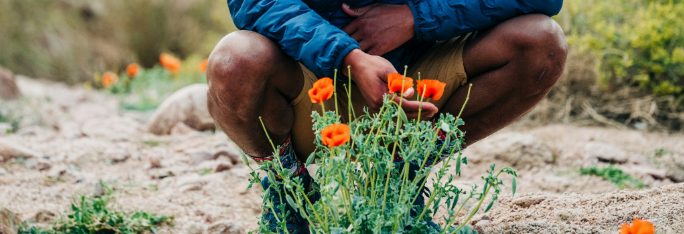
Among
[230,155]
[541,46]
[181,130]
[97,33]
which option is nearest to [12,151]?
[230,155]

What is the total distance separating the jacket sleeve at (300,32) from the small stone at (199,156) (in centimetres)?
147

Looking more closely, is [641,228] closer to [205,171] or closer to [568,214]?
[568,214]

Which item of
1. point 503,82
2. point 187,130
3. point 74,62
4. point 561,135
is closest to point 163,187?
point 187,130

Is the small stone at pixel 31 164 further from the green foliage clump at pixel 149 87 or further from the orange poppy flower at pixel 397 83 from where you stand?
the orange poppy flower at pixel 397 83

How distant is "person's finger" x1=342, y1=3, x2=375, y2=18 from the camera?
1.66 metres

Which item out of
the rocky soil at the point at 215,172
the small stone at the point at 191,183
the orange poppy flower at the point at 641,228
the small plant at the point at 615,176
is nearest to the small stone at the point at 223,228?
the rocky soil at the point at 215,172

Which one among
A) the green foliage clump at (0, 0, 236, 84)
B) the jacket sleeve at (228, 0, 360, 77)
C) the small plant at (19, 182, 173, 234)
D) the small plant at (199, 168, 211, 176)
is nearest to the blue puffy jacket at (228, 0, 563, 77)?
the jacket sleeve at (228, 0, 360, 77)

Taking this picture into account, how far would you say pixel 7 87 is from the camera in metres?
4.55

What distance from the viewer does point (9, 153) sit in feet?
8.34

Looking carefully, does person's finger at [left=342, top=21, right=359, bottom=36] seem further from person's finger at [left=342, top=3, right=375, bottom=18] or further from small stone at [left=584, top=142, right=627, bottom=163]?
small stone at [left=584, top=142, right=627, bottom=163]

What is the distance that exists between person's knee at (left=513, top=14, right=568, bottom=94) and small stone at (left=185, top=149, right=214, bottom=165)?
1925 millimetres

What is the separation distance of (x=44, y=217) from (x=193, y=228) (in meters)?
0.60

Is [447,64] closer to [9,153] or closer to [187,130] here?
[9,153]

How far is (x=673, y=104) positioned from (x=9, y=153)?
14.3 feet
